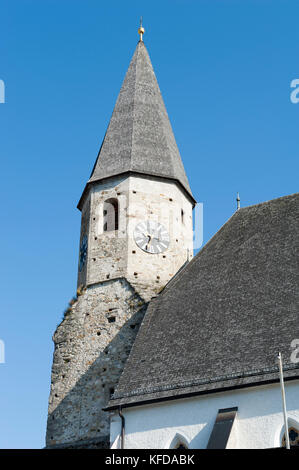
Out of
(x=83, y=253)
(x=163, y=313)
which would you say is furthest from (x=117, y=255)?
(x=163, y=313)

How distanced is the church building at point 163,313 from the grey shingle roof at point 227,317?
1.6 inches

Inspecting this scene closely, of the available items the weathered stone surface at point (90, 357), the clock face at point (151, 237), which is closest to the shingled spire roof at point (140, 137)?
the clock face at point (151, 237)

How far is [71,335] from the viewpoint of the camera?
76.8 feet

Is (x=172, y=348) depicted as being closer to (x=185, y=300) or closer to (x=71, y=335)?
(x=185, y=300)

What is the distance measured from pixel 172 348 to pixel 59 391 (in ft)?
16.3

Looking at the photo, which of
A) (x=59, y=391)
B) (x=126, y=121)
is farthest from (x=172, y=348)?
(x=126, y=121)

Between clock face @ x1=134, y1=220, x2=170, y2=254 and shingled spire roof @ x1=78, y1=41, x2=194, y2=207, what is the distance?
212 centimetres

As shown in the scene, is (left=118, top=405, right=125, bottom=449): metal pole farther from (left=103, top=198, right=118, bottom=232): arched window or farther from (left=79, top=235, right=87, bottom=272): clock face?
(left=103, top=198, right=118, bottom=232): arched window

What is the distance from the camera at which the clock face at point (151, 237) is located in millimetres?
24391

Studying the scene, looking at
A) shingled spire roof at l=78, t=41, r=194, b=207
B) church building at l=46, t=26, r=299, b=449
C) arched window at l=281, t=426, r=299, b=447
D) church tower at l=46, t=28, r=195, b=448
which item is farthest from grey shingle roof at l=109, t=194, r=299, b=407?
shingled spire roof at l=78, t=41, r=194, b=207

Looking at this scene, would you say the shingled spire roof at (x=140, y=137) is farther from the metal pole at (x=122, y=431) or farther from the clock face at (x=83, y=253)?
the metal pole at (x=122, y=431)

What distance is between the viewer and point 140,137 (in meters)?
27.0

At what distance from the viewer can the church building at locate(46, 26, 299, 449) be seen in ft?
57.3

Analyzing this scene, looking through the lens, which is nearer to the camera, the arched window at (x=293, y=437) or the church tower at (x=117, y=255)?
the arched window at (x=293, y=437)
